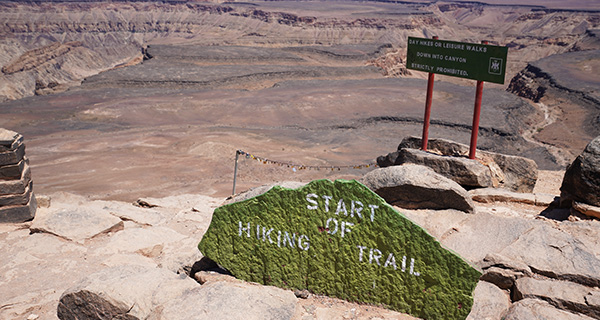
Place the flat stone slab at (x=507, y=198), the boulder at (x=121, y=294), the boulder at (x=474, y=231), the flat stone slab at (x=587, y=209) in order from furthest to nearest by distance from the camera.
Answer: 1. the flat stone slab at (x=507, y=198)
2. the flat stone slab at (x=587, y=209)
3. the boulder at (x=474, y=231)
4. the boulder at (x=121, y=294)

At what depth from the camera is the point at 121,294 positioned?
460cm

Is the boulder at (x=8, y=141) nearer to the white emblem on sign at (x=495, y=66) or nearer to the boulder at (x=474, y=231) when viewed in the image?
the boulder at (x=474, y=231)

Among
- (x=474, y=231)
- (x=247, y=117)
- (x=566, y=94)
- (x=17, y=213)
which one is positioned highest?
(x=474, y=231)

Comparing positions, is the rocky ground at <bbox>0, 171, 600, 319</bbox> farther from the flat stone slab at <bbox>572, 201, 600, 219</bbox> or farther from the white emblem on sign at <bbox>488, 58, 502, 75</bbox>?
the white emblem on sign at <bbox>488, 58, 502, 75</bbox>

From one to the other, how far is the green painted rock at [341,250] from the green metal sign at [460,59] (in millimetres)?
6655

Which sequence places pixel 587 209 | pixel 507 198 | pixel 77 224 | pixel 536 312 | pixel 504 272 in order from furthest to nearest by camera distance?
pixel 507 198 → pixel 77 224 → pixel 587 209 → pixel 504 272 → pixel 536 312

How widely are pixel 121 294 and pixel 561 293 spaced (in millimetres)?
4380

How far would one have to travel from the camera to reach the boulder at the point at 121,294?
4551 mm

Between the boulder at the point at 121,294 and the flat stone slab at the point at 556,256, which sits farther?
the flat stone slab at the point at 556,256

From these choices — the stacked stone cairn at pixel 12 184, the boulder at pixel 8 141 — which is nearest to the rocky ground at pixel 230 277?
the stacked stone cairn at pixel 12 184

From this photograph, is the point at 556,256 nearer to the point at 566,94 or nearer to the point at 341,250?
the point at 341,250

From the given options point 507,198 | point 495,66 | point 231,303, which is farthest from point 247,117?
point 231,303

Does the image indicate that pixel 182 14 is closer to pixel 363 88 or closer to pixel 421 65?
pixel 363 88

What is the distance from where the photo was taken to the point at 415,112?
32.9 meters
